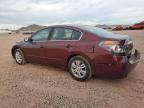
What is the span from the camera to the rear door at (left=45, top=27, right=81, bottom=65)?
6.36 m

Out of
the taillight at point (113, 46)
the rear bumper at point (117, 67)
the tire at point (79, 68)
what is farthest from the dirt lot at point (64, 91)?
the taillight at point (113, 46)

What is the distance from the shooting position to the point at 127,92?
5316mm

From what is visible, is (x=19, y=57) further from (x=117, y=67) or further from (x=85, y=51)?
(x=117, y=67)

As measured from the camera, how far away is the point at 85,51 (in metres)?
5.93

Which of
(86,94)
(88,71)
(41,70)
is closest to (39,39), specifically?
(41,70)

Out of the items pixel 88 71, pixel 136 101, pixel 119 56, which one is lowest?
pixel 136 101

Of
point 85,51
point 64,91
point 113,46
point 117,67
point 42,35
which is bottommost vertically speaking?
point 64,91

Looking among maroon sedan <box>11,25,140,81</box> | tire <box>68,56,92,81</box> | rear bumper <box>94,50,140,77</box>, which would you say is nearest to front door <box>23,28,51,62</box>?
maroon sedan <box>11,25,140,81</box>

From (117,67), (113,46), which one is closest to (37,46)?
(113,46)

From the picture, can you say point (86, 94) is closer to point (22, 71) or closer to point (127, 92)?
point (127, 92)

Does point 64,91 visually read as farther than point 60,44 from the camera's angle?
No

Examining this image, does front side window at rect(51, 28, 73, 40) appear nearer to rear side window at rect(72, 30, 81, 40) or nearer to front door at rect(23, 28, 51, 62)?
rear side window at rect(72, 30, 81, 40)

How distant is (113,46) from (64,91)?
1620 millimetres

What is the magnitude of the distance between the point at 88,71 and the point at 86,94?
0.88 m
